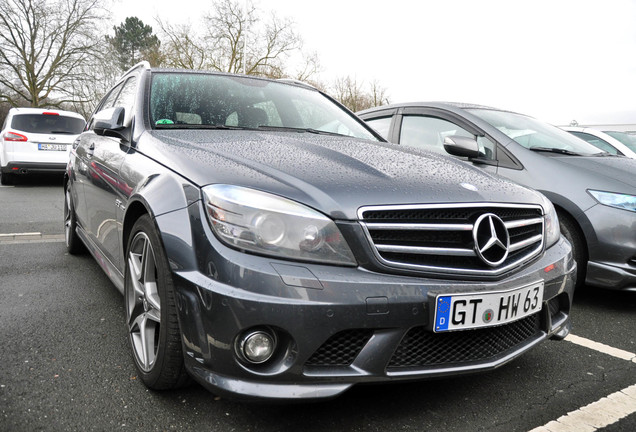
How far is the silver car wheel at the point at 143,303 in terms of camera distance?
2.08m

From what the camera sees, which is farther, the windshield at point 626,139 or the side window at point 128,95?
the windshield at point 626,139

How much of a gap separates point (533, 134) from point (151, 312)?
3.38 meters

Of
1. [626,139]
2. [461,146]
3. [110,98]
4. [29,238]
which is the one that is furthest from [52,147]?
[626,139]

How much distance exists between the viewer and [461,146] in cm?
347

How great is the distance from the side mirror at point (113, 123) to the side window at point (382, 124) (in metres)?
2.67

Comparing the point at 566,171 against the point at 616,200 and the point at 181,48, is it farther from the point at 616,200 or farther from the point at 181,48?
the point at 181,48

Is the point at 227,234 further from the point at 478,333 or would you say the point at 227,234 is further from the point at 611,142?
the point at 611,142

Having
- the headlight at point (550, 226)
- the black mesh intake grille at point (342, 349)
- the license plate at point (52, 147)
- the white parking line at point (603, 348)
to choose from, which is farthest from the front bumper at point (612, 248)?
the license plate at point (52, 147)

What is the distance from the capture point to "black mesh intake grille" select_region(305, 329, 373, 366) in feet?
5.52

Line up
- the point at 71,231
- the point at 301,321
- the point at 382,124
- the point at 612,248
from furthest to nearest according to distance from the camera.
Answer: the point at 382,124
the point at 71,231
the point at 612,248
the point at 301,321

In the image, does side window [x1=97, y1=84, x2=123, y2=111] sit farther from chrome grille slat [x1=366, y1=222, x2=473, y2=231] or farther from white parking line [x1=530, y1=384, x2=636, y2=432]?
white parking line [x1=530, y1=384, x2=636, y2=432]

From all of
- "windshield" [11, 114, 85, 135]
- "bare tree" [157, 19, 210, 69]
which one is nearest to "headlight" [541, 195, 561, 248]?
"windshield" [11, 114, 85, 135]

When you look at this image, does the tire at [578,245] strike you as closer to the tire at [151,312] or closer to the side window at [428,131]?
the side window at [428,131]

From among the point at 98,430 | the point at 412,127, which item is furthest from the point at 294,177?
the point at 412,127
